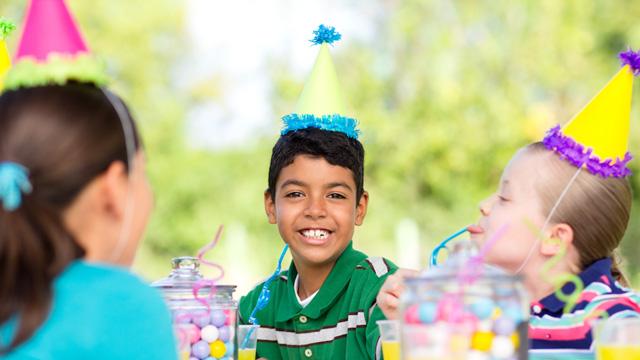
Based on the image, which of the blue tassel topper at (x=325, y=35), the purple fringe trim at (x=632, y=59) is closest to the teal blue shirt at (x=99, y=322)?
the purple fringe trim at (x=632, y=59)

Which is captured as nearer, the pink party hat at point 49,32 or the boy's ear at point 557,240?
the pink party hat at point 49,32

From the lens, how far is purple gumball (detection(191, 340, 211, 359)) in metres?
1.61

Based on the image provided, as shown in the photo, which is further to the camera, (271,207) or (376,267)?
(271,207)

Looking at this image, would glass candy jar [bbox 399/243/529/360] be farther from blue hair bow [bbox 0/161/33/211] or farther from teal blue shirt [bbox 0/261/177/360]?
blue hair bow [bbox 0/161/33/211]

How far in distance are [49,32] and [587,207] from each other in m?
1.28

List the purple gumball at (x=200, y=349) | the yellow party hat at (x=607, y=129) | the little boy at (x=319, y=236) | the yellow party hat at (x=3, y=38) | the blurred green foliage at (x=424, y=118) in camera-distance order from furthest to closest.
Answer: the blurred green foliage at (x=424, y=118) → the little boy at (x=319, y=236) → the yellow party hat at (x=3, y=38) → the yellow party hat at (x=607, y=129) → the purple gumball at (x=200, y=349)

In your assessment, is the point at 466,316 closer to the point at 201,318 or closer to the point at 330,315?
the point at 201,318

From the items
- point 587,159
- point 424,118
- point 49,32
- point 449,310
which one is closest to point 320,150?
point 587,159

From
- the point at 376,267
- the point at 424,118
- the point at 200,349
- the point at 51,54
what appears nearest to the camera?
the point at 51,54

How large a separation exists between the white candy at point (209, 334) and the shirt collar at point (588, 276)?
0.78 metres

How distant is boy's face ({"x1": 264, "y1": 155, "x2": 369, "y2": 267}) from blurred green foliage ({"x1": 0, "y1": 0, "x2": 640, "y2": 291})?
7.24m

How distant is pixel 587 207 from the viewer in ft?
5.76

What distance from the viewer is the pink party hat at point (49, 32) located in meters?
1.29

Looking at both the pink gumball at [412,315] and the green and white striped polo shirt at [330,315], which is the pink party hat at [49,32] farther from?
the green and white striped polo shirt at [330,315]
